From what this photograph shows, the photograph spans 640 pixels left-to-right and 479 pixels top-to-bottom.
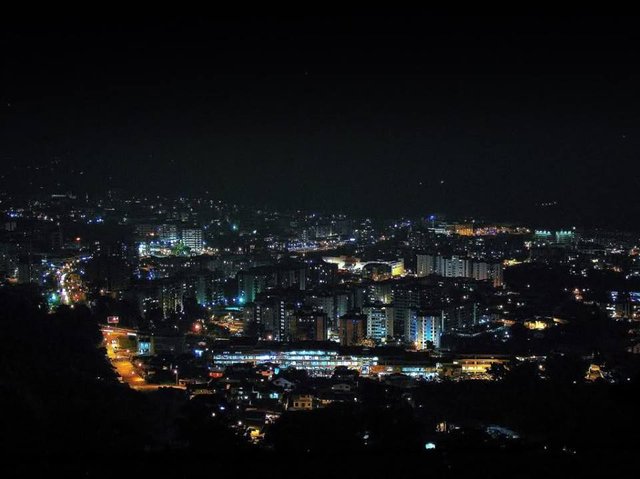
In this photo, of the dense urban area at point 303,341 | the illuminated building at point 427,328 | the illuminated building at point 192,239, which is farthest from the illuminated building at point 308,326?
the illuminated building at point 192,239

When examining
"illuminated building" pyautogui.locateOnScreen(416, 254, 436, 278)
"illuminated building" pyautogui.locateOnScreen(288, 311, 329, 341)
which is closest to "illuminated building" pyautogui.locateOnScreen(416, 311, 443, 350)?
"illuminated building" pyautogui.locateOnScreen(288, 311, 329, 341)

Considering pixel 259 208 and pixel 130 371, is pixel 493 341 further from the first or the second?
pixel 259 208

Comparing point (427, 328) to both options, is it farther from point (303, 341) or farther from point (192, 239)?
point (192, 239)

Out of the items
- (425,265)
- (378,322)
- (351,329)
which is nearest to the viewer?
(351,329)

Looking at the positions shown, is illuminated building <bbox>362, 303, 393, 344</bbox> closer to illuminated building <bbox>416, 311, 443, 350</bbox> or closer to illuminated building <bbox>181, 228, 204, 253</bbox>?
illuminated building <bbox>416, 311, 443, 350</bbox>

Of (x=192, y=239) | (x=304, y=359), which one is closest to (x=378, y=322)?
(x=304, y=359)

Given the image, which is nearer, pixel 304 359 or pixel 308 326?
pixel 304 359

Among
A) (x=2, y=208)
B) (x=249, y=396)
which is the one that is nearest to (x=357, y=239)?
(x=2, y=208)

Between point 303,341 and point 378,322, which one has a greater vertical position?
point 378,322
